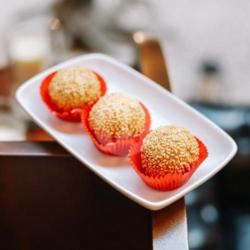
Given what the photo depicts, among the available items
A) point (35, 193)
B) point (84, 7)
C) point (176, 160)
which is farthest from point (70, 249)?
point (84, 7)

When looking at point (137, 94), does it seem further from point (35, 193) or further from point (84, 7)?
point (84, 7)

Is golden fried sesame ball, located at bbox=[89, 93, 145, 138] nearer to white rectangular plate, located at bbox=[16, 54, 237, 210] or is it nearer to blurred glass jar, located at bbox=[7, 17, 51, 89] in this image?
white rectangular plate, located at bbox=[16, 54, 237, 210]

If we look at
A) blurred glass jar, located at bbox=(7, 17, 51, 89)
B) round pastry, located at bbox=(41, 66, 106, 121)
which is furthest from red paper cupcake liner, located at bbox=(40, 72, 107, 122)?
blurred glass jar, located at bbox=(7, 17, 51, 89)

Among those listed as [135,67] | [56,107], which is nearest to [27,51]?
[135,67]

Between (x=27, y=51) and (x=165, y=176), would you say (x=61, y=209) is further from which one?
(x=27, y=51)

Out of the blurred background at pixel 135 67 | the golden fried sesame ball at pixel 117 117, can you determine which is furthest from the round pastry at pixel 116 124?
the blurred background at pixel 135 67
